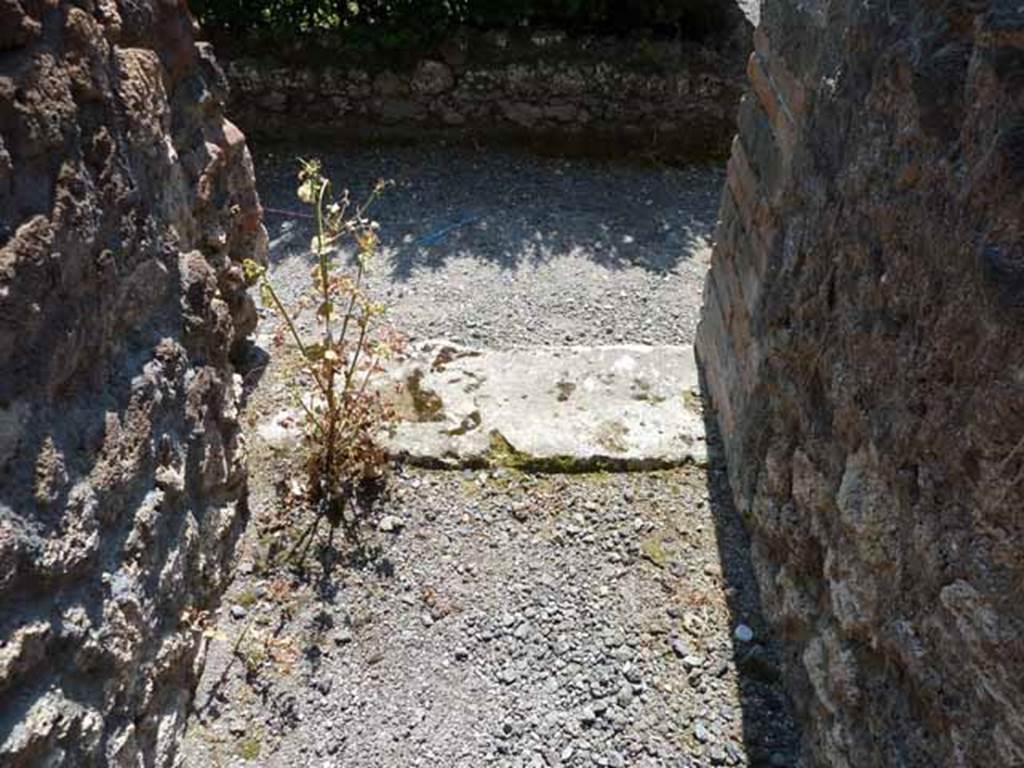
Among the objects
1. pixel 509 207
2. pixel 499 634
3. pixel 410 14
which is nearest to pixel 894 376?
pixel 499 634

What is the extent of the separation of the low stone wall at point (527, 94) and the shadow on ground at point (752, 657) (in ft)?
10.5

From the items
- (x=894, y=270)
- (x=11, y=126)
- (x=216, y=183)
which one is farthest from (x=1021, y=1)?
(x=216, y=183)

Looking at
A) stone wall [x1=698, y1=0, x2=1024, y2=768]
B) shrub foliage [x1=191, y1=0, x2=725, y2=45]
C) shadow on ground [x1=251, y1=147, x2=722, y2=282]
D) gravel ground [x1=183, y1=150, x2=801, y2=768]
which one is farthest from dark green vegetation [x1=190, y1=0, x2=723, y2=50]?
stone wall [x1=698, y1=0, x2=1024, y2=768]

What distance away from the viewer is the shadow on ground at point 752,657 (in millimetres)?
2215

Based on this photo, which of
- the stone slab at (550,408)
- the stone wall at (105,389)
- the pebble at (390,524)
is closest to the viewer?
the stone wall at (105,389)

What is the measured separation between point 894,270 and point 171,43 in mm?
2019

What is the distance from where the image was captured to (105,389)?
1.87 m

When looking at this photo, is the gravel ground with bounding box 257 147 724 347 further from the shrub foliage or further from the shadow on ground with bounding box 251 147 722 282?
the shrub foliage

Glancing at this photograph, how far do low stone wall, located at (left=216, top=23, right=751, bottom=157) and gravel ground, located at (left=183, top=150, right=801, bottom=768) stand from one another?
277 centimetres

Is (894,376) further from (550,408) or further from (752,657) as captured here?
(550,408)

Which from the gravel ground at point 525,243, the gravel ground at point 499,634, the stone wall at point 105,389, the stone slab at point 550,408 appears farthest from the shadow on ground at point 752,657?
the stone wall at point 105,389

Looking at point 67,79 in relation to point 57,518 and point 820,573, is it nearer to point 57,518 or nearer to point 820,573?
point 57,518

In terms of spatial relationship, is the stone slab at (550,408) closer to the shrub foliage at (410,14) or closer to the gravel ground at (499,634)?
the gravel ground at (499,634)

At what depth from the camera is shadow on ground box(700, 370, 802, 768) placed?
2215mm
